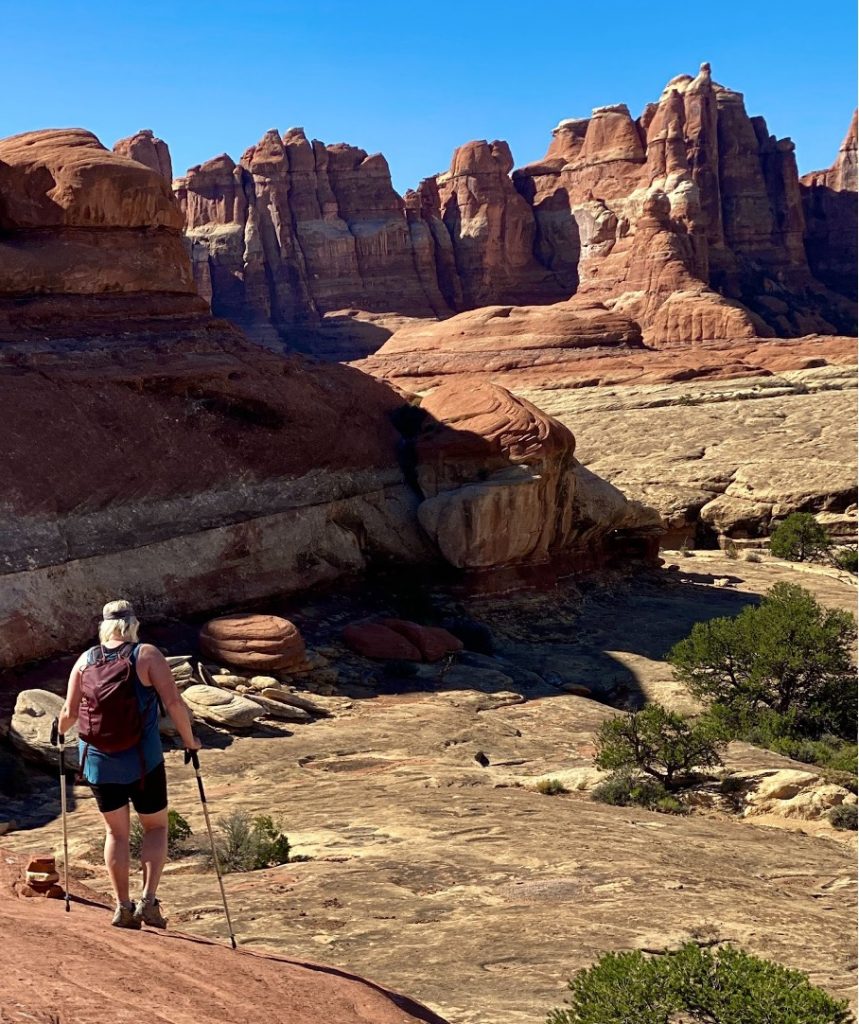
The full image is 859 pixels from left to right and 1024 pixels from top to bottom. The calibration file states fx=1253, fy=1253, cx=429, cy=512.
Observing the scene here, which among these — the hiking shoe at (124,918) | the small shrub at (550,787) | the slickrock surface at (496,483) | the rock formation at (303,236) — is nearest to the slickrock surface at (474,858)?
the small shrub at (550,787)

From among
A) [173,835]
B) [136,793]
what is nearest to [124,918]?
[136,793]

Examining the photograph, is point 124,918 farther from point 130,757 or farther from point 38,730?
point 38,730

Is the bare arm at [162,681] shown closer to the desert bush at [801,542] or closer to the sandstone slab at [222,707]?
the sandstone slab at [222,707]

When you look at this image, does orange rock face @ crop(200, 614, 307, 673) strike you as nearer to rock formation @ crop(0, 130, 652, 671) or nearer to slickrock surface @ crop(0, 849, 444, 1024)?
rock formation @ crop(0, 130, 652, 671)

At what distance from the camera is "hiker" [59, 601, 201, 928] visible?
22.1 feet

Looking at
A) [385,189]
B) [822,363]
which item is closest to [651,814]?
[822,363]

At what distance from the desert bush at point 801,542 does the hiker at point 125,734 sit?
27.1m

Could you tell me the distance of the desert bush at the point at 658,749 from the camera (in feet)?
45.5

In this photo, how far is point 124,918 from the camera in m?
6.66

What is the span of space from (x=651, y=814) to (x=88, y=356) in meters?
12.5

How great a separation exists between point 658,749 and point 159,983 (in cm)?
929

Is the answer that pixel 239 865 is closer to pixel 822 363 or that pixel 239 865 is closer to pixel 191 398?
pixel 191 398

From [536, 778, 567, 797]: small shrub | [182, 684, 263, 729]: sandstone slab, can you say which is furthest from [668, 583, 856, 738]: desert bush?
[182, 684, 263, 729]: sandstone slab

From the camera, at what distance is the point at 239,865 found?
32.2 ft
